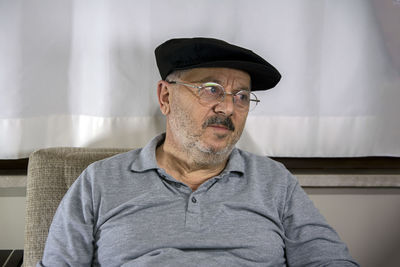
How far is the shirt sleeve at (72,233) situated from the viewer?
1279 mm

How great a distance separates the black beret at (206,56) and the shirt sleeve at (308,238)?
0.48m

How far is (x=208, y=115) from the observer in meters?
1.37

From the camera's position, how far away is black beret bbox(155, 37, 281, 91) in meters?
1.32

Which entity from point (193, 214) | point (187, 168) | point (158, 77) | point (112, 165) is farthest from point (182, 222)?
point (158, 77)

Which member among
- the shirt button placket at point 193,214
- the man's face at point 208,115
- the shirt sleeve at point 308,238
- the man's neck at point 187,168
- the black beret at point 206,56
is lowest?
the shirt sleeve at point 308,238

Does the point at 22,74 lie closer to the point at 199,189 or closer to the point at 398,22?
the point at 199,189

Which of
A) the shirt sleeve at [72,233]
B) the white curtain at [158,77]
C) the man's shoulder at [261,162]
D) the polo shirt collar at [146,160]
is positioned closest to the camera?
the shirt sleeve at [72,233]

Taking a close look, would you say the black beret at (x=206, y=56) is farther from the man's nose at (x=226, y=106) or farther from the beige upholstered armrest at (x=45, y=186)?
the beige upholstered armrest at (x=45, y=186)

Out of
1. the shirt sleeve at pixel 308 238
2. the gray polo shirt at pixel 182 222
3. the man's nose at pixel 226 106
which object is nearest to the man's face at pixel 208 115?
the man's nose at pixel 226 106

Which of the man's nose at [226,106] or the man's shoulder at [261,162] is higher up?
the man's nose at [226,106]

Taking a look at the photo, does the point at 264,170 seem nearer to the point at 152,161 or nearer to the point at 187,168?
the point at 187,168

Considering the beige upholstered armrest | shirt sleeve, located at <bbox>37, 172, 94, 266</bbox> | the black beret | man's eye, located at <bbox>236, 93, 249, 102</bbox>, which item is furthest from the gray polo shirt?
the black beret

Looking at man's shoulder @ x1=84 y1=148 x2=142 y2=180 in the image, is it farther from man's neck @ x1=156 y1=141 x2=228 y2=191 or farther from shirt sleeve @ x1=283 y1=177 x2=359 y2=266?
shirt sleeve @ x1=283 y1=177 x2=359 y2=266

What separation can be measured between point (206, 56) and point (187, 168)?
0.42 metres
